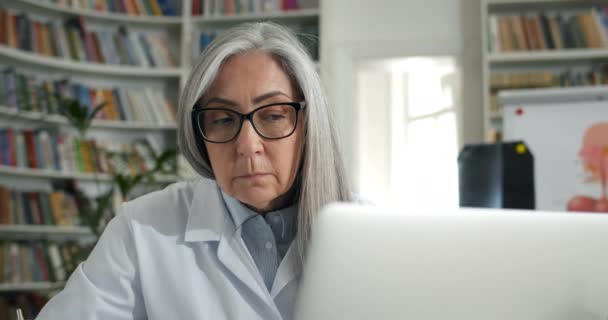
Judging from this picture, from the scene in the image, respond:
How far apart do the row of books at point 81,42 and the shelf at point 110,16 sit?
0.07 metres

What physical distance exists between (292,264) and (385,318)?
0.53 metres

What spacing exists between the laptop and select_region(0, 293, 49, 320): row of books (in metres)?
3.46

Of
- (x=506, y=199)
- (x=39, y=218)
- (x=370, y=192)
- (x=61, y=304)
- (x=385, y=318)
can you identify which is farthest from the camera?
(x=370, y=192)

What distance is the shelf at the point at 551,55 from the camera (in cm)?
358

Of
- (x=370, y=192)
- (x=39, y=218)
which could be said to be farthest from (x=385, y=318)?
(x=370, y=192)

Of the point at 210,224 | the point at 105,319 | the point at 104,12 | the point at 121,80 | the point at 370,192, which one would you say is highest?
the point at 104,12

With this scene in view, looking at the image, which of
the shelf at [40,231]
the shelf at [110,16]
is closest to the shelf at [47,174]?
the shelf at [40,231]

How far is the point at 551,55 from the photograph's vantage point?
3635mm

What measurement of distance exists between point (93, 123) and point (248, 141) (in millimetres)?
3161

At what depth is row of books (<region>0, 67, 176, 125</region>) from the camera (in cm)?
351

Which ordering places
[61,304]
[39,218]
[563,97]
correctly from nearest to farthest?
[61,304] → [563,97] → [39,218]

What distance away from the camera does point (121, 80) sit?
13.7 feet

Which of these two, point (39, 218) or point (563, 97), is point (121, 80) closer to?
point (39, 218)

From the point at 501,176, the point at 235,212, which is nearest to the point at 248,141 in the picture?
the point at 235,212
